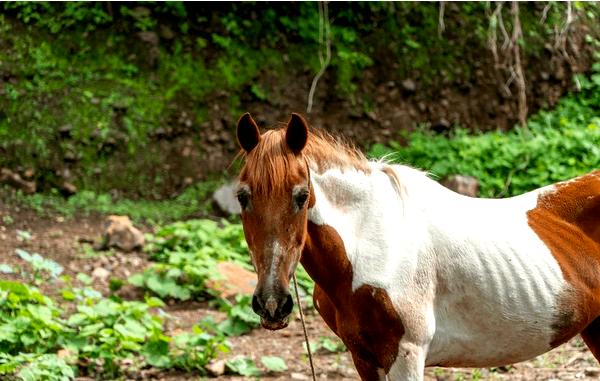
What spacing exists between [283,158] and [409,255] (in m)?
0.67

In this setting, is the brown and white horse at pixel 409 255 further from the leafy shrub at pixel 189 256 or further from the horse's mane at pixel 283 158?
the leafy shrub at pixel 189 256

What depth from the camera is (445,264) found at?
A: 314 centimetres

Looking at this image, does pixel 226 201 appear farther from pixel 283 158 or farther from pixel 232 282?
pixel 283 158

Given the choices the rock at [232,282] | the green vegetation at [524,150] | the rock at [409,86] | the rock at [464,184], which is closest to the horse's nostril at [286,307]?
the rock at [232,282]

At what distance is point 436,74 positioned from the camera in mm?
9781

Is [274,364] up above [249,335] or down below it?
below

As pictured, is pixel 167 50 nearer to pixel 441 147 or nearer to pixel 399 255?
pixel 441 147

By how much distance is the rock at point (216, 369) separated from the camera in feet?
16.1

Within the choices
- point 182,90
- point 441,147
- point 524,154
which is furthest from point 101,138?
point 524,154

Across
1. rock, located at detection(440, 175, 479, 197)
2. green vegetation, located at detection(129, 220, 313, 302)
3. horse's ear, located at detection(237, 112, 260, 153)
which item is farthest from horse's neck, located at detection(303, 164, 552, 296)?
rock, located at detection(440, 175, 479, 197)

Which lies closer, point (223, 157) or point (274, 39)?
point (223, 157)

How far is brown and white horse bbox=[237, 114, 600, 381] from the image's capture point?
284 cm

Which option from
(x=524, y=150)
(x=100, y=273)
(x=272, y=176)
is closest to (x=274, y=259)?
(x=272, y=176)

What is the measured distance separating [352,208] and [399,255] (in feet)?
0.89
